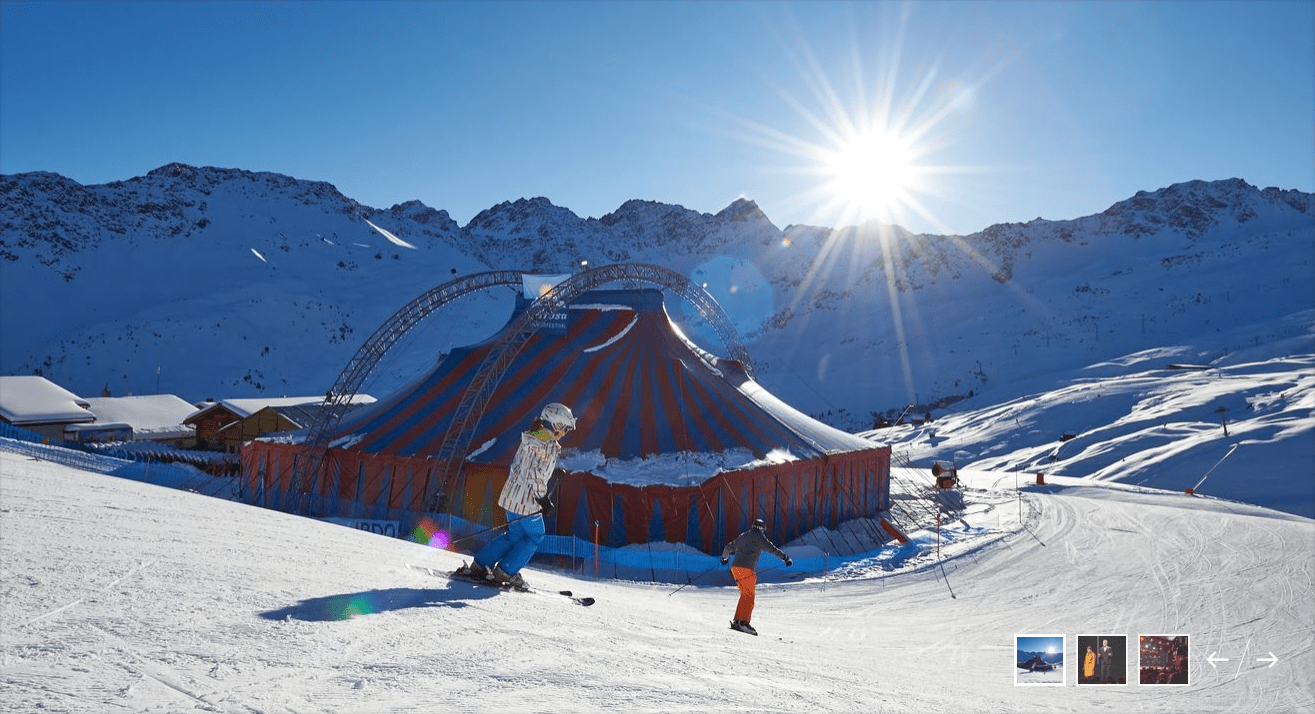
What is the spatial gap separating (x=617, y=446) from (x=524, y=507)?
932cm

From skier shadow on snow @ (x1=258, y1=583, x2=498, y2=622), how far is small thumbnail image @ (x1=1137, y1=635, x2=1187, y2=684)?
618cm

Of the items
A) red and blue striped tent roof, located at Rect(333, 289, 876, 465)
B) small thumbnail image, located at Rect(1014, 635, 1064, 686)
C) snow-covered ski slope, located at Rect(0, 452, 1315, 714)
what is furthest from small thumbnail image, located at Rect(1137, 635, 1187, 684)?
red and blue striped tent roof, located at Rect(333, 289, 876, 465)

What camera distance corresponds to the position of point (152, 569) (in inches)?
167

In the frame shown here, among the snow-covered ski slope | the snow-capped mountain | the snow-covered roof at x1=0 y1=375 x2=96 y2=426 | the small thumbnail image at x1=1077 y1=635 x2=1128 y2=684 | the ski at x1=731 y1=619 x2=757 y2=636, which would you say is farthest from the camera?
the snow-capped mountain

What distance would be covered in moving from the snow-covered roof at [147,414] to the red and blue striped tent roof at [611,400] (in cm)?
1850

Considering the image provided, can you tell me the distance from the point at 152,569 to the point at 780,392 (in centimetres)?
6494

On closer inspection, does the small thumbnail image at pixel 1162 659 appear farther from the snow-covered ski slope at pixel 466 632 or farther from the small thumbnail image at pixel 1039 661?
the small thumbnail image at pixel 1039 661

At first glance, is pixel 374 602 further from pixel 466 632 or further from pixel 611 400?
pixel 611 400

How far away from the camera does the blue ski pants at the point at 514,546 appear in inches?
216

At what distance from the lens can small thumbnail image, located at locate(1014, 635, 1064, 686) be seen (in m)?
6.17

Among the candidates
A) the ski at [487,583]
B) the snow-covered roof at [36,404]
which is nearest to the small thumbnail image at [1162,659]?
the ski at [487,583]

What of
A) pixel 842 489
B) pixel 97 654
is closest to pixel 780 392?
pixel 842 489

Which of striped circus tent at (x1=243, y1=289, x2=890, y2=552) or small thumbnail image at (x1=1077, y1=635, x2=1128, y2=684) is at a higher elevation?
striped circus tent at (x1=243, y1=289, x2=890, y2=552)

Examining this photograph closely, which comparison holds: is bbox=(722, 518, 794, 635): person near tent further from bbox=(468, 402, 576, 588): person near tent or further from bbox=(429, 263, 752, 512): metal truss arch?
bbox=(429, 263, 752, 512): metal truss arch
